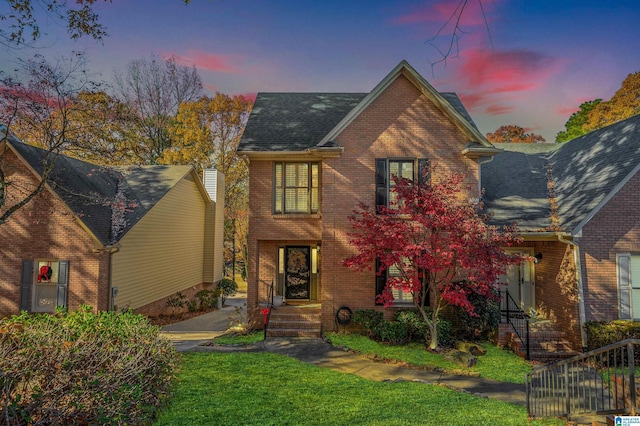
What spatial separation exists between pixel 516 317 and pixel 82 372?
13.0 m

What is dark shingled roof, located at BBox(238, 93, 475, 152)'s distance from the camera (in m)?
14.8

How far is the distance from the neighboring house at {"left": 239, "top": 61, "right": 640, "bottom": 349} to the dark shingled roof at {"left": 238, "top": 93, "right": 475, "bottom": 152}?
0.08 meters

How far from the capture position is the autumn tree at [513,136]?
134 ft

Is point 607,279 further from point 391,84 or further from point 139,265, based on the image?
point 139,265

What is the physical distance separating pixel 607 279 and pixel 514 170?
6116 mm

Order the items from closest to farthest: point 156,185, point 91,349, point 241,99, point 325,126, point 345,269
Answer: point 91,349, point 345,269, point 325,126, point 156,185, point 241,99

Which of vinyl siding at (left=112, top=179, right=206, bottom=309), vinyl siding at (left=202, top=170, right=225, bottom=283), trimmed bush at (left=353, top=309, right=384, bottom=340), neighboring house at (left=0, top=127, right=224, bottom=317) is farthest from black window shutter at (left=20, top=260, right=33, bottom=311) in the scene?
trimmed bush at (left=353, top=309, right=384, bottom=340)

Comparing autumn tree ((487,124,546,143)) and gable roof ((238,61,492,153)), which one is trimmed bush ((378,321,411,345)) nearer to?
gable roof ((238,61,492,153))

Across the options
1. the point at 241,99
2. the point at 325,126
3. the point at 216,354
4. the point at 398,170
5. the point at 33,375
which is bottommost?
A: the point at 216,354

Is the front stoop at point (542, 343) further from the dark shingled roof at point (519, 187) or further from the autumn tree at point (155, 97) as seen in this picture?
A: the autumn tree at point (155, 97)

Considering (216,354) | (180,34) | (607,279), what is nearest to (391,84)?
(180,34)

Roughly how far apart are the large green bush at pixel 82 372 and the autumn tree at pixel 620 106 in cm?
3548

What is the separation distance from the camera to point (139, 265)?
53.5ft

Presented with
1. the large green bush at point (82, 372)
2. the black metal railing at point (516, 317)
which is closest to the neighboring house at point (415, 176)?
the black metal railing at point (516, 317)
